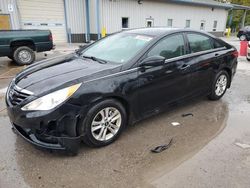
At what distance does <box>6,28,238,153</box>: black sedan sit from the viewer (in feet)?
8.68

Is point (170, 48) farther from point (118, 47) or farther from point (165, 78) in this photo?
point (118, 47)

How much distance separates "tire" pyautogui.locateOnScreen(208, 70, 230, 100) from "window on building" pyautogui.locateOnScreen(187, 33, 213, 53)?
0.65 metres

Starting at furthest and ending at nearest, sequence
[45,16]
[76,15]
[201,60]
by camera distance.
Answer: [76,15], [45,16], [201,60]

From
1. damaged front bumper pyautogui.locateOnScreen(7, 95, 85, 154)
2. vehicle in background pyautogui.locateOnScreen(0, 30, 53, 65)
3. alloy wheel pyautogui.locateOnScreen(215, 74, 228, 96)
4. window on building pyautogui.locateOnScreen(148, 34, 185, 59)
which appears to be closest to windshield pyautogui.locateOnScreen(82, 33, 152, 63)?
window on building pyautogui.locateOnScreen(148, 34, 185, 59)

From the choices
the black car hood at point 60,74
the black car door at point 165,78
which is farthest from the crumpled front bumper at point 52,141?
the black car door at point 165,78

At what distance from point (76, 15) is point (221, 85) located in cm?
1470

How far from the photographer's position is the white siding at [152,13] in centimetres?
1745

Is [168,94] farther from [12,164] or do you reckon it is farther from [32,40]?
[32,40]

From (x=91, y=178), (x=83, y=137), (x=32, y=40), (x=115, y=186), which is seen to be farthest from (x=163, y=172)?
(x=32, y=40)

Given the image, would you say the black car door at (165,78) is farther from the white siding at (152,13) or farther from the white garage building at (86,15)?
the white siding at (152,13)

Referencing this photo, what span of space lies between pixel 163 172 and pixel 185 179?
10.1 inches

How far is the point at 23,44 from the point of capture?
29.1ft

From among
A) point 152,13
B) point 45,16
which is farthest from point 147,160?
point 152,13

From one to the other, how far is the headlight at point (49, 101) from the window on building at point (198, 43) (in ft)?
8.22
